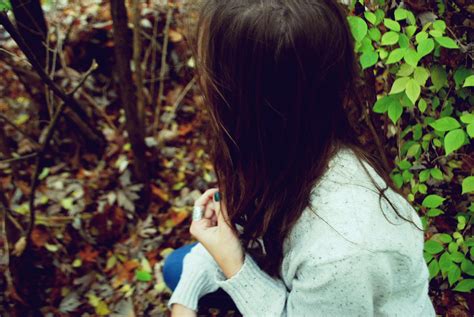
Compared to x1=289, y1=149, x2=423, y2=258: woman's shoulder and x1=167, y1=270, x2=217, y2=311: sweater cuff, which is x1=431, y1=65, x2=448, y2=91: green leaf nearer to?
x1=289, y1=149, x2=423, y2=258: woman's shoulder

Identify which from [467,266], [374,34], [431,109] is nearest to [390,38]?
[374,34]

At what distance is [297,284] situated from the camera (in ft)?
3.95

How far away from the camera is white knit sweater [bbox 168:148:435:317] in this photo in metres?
1.05

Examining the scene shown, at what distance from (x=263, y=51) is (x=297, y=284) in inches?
25.8

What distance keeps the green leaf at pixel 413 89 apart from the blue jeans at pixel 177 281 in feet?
3.50

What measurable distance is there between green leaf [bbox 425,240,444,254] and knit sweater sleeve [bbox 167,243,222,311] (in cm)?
85

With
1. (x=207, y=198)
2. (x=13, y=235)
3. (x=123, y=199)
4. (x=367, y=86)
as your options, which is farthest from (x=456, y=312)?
(x=13, y=235)

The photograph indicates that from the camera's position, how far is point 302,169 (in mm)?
1207

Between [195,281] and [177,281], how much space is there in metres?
0.24

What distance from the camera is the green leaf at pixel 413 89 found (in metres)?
1.37

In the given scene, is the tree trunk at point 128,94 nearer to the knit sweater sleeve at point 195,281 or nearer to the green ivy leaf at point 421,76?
the knit sweater sleeve at point 195,281

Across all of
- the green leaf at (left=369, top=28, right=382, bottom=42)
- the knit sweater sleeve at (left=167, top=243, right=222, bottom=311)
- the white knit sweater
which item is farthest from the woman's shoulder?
the knit sweater sleeve at (left=167, top=243, right=222, bottom=311)

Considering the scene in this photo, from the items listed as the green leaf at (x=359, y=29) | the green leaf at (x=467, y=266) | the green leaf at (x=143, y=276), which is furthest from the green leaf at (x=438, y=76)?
the green leaf at (x=143, y=276)

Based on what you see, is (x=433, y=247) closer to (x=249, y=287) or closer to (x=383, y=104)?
(x=383, y=104)
